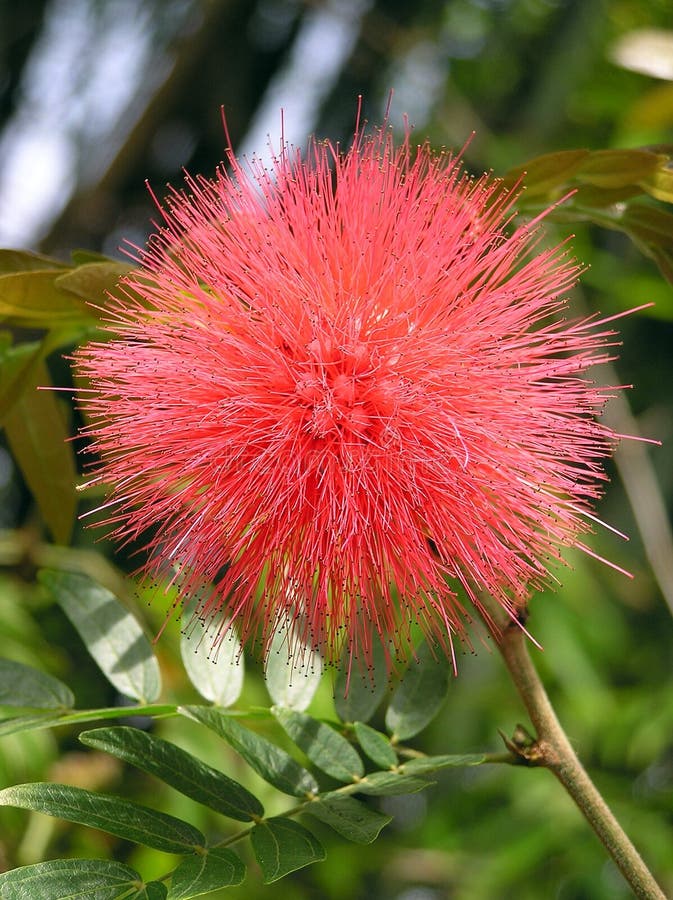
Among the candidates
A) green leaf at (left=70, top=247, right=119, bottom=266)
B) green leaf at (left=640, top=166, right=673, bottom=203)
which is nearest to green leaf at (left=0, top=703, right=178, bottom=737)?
green leaf at (left=70, top=247, right=119, bottom=266)

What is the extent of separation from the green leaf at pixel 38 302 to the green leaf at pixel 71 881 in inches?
29.6

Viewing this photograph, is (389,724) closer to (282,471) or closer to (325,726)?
(325,726)

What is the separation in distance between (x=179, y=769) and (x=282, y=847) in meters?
0.17

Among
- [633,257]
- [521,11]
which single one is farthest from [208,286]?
[521,11]

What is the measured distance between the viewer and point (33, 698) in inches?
54.0

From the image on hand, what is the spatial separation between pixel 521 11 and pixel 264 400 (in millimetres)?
4226

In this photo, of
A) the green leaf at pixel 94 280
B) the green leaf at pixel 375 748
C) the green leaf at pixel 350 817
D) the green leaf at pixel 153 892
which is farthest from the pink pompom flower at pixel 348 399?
the green leaf at pixel 153 892

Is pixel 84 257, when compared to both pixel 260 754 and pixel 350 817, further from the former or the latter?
pixel 350 817

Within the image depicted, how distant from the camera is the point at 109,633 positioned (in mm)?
1484

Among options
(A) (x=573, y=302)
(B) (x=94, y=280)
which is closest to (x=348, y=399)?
(B) (x=94, y=280)

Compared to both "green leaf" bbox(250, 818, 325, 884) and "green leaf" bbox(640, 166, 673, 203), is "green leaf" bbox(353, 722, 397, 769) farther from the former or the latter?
"green leaf" bbox(640, 166, 673, 203)

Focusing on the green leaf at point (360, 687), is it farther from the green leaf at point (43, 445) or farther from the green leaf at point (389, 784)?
the green leaf at point (43, 445)

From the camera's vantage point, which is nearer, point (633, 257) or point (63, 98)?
point (633, 257)

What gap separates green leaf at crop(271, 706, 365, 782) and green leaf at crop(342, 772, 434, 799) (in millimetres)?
22
